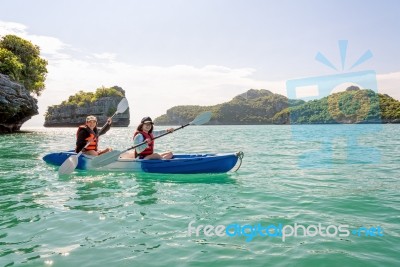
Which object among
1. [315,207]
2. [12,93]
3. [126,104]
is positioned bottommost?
[315,207]

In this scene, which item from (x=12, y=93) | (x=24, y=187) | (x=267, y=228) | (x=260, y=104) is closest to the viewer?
(x=267, y=228)

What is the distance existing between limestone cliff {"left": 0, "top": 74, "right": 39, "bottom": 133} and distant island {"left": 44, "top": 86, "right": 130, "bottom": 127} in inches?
2235

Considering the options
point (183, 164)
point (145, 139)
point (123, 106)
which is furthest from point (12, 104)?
point (183, 164)

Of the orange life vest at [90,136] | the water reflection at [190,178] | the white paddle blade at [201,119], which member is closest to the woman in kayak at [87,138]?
the orange life vest at [90,136]

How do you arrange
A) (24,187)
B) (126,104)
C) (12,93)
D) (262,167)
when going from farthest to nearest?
(12,93) → (126,104) → (262,167) → (24,187)

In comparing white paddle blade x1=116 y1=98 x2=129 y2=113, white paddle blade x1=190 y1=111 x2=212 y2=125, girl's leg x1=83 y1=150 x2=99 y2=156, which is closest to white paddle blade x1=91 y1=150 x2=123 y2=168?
girl's leg x1=83 y1=150 x2=99 y2=156

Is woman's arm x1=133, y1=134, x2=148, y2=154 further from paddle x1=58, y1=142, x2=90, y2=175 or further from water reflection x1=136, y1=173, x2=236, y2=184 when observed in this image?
paddle x1=58, y1=142, x2=90, y2=175

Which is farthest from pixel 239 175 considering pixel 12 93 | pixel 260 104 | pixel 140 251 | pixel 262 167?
pixel 260 104

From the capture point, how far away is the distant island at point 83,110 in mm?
98481

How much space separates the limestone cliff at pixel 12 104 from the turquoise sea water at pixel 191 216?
27.0 meters

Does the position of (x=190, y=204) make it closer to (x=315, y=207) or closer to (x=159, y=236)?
(x=159, y=236)

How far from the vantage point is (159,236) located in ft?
15.4

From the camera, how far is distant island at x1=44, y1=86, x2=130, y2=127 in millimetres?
98481

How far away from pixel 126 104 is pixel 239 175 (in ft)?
22.2
